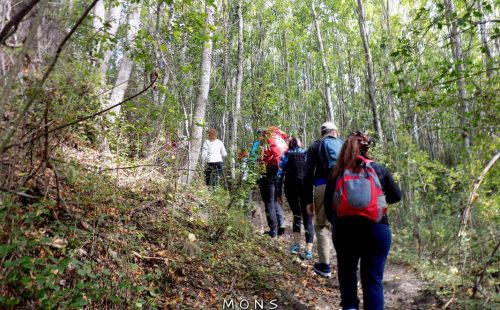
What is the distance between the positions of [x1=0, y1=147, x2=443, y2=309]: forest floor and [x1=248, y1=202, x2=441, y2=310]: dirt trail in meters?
0.01

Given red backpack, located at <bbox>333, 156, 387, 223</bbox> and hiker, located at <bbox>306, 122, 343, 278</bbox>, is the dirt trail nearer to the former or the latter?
hiker, located at <bbox>306, 122, 343, 278</bbox>

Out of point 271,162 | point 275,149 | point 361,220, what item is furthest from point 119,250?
point 275,149

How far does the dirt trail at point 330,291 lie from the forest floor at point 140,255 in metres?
Answer: 0.01

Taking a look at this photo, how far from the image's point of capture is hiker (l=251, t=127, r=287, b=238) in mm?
5547

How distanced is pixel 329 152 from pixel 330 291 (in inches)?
70.7

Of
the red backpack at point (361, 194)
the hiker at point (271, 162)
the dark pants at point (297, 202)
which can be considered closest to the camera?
→ the red backpack at point (361, 194)

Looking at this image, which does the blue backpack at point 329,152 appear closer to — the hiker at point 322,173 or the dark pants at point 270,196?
the hiker at point 322,173

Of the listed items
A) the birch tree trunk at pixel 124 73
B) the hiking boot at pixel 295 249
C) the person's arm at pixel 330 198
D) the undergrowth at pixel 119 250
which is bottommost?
the hiking boot at pixel 295 249

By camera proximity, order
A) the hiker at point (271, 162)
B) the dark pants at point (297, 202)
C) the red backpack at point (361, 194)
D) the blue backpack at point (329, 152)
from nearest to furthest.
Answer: the red backpack at point (361, 194)
the blue backpack at point (329, 152)
the dark pants at point (297, 202)
the hiker at point (271, 162)

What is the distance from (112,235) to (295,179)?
310 centimetres

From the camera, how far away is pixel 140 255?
339 cm

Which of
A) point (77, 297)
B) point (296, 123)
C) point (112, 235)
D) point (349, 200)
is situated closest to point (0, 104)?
point (77, 297)

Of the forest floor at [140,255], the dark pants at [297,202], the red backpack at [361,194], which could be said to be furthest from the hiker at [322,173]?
the red backpack at [361,194]

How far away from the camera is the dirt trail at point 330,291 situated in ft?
13.0
